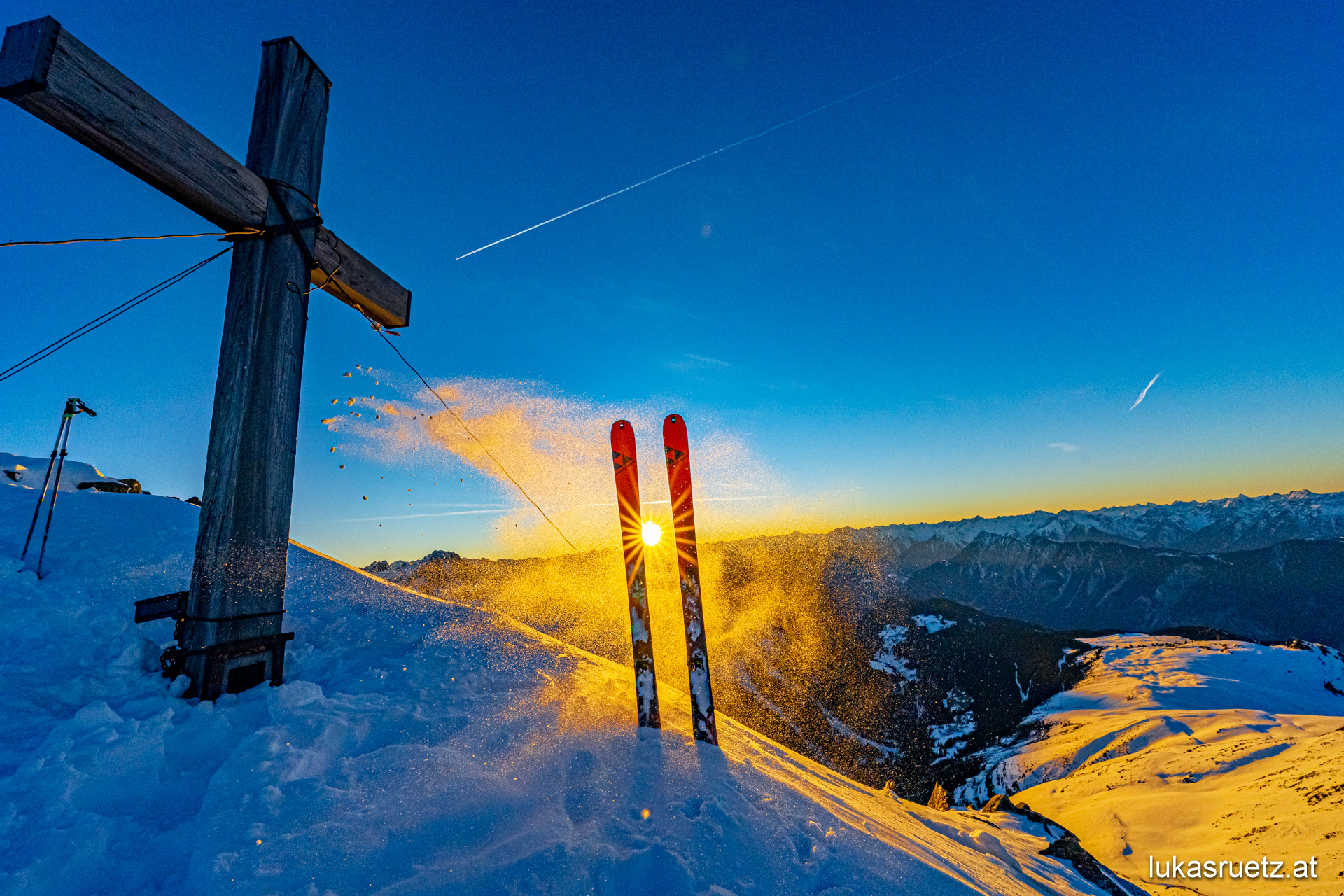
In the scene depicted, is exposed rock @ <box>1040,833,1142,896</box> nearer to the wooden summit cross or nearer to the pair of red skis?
the pair of red skis

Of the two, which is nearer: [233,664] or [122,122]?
[122,122]

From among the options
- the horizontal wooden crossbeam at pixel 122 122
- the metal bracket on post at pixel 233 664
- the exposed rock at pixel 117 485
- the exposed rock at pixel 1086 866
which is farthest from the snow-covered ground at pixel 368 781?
the exposed rock at pixel 117 485

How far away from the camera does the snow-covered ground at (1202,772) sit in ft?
47.9

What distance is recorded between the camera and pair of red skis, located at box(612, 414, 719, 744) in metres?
4.46

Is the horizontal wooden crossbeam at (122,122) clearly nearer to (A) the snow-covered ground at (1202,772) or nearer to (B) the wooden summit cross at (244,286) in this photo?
(B) the wooden summit cross at (244,286)

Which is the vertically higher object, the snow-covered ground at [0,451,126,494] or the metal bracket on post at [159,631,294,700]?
the snow-covered ground at [0,451,126,494]

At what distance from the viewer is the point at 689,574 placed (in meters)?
4.79

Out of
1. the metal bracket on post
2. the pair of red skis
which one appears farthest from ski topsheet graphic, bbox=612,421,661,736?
the metal bracket on post

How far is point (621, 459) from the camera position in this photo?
5180mm

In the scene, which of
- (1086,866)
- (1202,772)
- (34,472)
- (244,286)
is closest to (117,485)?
(34,472)

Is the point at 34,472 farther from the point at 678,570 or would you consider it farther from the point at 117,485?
the point at 678,570

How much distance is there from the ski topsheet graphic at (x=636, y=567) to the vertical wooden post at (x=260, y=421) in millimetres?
2568

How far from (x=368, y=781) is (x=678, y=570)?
105 inches

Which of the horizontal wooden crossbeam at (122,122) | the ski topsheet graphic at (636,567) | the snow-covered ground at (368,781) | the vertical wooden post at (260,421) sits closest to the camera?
the snow-covered ground at (368,781)
